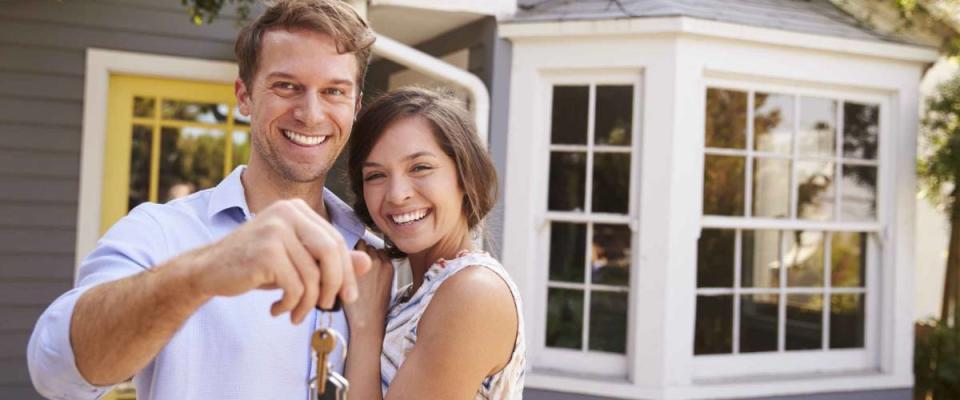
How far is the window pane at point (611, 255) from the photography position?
15.7 ft

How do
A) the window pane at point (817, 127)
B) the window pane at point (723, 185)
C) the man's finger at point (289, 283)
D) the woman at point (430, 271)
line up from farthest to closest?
the window pane at point (817, 127) < the window pane at point (723, 185) < the woman at point (430, 271) < the man's finger at point (289, 283)

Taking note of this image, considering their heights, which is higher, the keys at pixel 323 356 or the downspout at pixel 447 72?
the downspout at pixel 447 72

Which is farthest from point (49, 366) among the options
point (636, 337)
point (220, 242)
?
point (636, 337)

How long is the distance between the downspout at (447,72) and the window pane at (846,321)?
2349mm

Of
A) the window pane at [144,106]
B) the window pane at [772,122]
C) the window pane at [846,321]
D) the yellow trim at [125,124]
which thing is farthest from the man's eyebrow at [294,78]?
the window pane at [846,321]

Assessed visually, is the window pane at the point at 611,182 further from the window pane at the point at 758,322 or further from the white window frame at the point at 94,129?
the white window frame at the point at 94,129

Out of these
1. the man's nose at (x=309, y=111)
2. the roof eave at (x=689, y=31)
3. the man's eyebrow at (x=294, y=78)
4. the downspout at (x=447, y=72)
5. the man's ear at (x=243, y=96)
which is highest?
the roof eave at (x=689, y=31)

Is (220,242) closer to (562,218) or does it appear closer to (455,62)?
(562,218)

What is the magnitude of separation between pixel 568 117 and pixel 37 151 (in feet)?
8.98

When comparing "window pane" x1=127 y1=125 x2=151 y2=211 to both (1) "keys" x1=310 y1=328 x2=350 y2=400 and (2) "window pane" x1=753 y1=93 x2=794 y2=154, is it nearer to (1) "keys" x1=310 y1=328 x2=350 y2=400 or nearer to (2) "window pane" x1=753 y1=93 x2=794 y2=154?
(2) "window pane" x1=753 y1=93 x2=794 y2=154

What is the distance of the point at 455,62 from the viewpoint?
5.27 meters

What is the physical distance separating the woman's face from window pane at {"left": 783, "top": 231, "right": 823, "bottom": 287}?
12.1ft

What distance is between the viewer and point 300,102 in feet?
5.58

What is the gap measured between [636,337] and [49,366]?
375 centimetres
